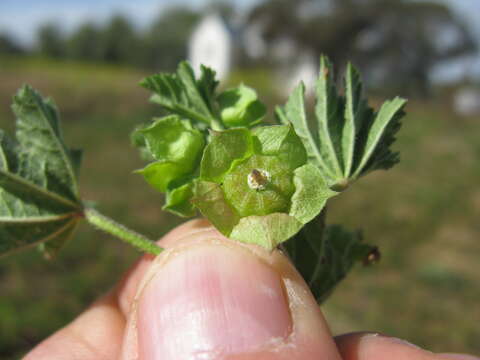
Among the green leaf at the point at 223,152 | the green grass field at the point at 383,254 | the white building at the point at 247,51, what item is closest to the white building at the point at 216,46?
the white building at the point at 247,51

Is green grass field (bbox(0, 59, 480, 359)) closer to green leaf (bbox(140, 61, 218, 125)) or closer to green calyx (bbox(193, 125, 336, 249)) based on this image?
green leaf (bbox(140, 61, 218, 125))

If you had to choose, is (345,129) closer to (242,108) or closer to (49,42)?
(242,108)

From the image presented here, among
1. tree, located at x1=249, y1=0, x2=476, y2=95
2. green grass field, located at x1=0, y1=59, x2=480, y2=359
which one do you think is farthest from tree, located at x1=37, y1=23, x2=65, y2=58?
green grass field, located at x1=0, y1=59, x2=480, y2=359

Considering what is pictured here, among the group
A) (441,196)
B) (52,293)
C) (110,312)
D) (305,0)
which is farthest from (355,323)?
(305,0)

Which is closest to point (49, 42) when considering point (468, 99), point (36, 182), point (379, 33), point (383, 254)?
point (379, 33)

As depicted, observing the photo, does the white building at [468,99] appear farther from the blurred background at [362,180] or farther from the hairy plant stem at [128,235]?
the hairy plant stem at [128,235]
